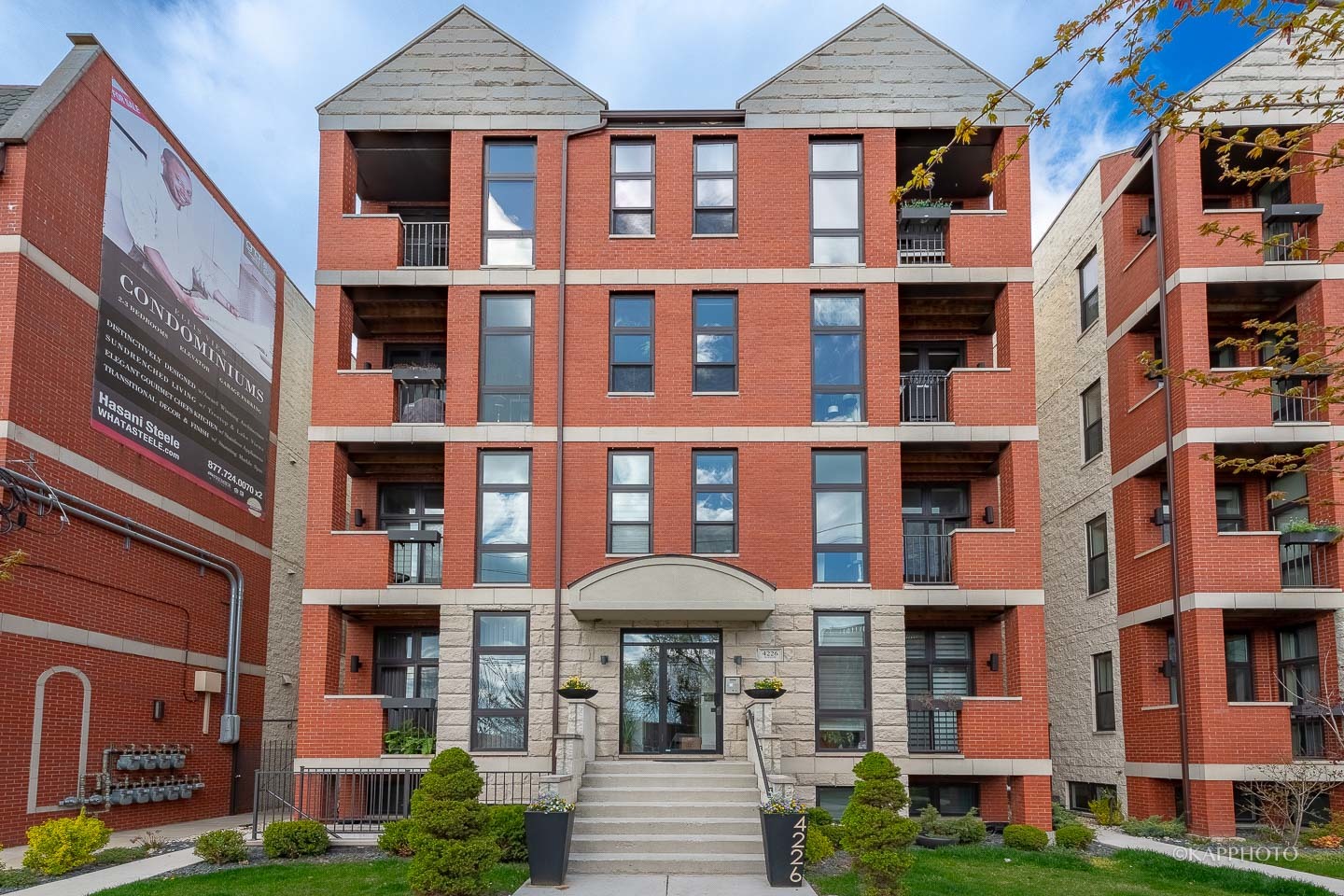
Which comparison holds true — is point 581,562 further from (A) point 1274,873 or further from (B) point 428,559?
(A) point 1274,873

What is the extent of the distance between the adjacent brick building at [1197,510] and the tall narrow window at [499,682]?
10.8 meters

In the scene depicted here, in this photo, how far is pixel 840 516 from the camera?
63.4 ft

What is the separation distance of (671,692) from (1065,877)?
6817 millimetres

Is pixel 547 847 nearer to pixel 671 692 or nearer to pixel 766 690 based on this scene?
pixel 766 690

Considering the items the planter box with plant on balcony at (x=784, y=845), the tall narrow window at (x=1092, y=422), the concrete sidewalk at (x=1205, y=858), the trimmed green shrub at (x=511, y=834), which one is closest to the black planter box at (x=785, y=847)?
the planter box with plant on balcony at (x=784, y=845)

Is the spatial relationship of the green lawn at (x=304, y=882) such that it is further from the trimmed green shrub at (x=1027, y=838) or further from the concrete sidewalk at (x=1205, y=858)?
the concrete sidewalk at (x=1205, y=858)

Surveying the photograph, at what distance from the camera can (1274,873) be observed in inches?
562

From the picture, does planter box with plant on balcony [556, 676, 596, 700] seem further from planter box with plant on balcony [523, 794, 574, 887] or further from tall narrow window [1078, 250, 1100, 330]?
tall narrow window [1078, 250, 1100, 330]

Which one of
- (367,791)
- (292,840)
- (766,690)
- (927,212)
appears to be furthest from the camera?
(927,212)

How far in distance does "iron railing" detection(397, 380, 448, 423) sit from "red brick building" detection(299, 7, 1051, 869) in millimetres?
51

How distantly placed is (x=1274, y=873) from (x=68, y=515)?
17.5m

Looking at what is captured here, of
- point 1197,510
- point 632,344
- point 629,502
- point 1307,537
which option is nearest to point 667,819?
point 629,502

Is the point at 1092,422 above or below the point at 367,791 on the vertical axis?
above

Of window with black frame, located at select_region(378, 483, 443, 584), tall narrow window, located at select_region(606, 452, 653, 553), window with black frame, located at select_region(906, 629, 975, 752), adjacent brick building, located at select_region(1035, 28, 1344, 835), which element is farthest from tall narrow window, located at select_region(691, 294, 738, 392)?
adjacent brick building, located at select_region(1035, 28, 1344, 835)
